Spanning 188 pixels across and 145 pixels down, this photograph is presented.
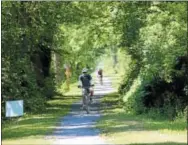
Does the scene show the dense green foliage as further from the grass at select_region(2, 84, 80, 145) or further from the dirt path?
A: the dirt path

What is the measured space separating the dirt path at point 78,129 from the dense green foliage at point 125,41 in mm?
2106

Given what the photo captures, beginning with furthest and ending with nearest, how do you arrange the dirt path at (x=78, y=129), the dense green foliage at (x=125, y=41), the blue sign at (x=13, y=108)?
the dense green foliage at (x=125, y=41)
the dirt path at (x=78, y=129)
the blue sign at (x=13, y=108)

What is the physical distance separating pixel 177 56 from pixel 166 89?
209cm

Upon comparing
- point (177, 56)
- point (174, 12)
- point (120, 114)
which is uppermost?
point (174, 12)

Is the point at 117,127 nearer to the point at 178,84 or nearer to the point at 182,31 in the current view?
the point at 182,31

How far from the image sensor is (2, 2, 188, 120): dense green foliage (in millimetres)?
21156

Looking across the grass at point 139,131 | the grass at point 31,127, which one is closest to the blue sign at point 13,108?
the grass at point 31,127

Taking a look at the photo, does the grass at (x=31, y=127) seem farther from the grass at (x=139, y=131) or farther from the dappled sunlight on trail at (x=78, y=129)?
the grass at (x=139, y=131)

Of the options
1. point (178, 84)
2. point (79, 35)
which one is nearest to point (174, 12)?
point (178, 84)


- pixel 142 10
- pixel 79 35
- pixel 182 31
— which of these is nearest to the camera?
pixel 182 31

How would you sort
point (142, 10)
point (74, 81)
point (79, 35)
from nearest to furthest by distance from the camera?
point (142, 10)
point (79, 35)
point (74, 81)

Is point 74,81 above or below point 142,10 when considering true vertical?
below

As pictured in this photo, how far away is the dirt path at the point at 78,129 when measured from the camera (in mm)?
14173

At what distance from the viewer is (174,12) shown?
69.7ft
